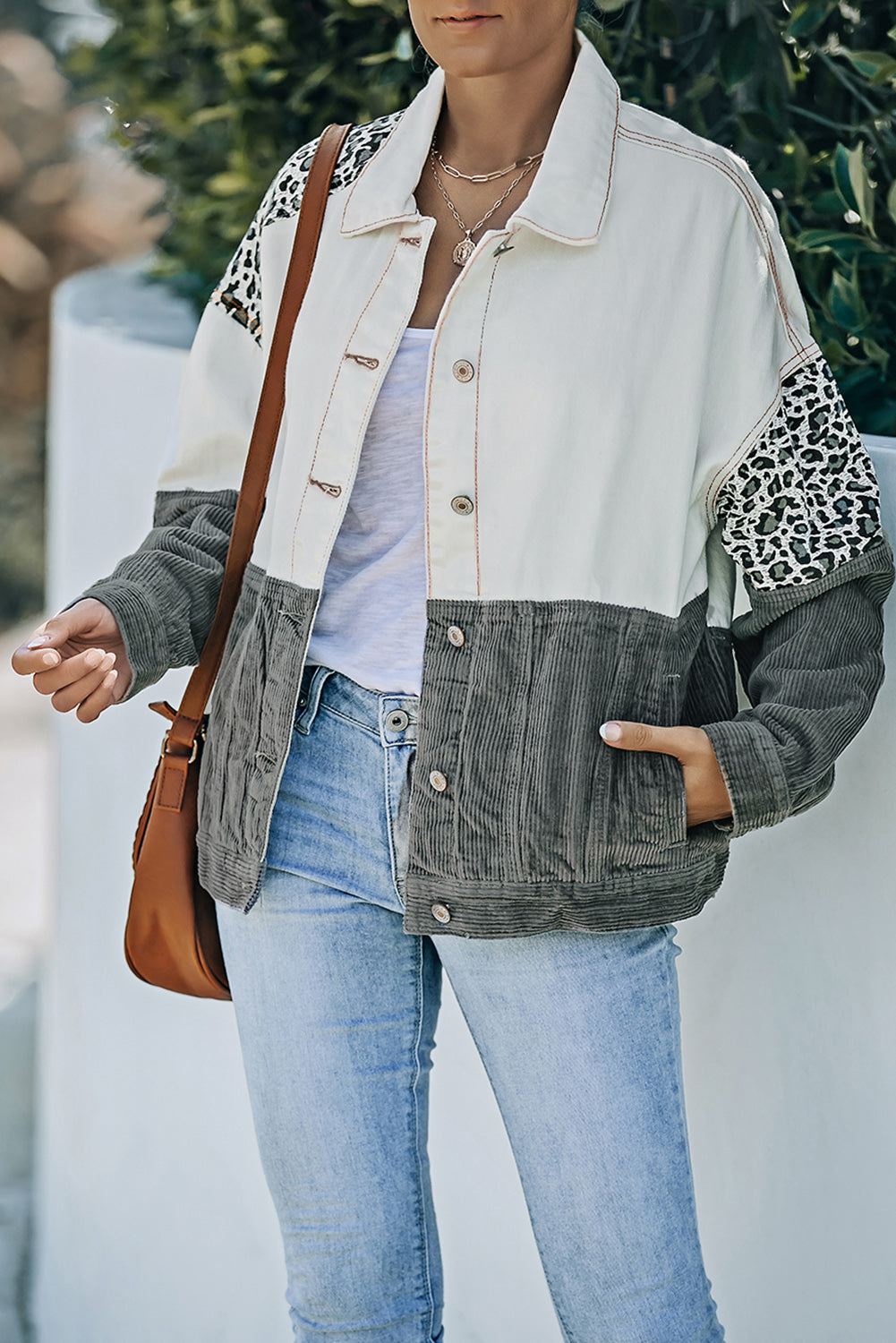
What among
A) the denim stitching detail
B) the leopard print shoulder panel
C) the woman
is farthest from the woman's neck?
the denim stitching detail

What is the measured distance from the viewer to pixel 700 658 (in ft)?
5.49

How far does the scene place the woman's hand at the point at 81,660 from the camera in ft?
5.17

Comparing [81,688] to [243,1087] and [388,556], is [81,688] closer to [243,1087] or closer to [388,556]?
[388,556]

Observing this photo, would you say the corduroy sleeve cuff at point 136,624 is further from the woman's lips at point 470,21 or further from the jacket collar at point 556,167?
the woman's lips at point 470,21

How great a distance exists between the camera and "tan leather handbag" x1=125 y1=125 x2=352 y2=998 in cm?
178

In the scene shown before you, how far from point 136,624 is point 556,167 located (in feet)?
2.12

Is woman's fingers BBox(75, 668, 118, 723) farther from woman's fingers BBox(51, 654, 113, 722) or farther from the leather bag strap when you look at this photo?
the leather bag strap

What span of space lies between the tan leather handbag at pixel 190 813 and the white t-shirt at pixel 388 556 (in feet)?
0.61

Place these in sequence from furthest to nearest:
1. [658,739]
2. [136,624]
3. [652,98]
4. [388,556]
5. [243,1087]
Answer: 1. [243,1087]
2. [652,98]
3. [136,624]
4. [388,556]
5. [658,739]

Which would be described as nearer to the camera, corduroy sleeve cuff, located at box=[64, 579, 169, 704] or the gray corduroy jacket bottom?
the gray corduroy jacket bottom

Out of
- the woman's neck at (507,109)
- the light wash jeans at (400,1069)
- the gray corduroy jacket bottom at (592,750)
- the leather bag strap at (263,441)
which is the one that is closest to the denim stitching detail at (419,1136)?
the light wash jeans at (400,1069)

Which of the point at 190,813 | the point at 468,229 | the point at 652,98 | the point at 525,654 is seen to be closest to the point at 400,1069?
the point at 190,813

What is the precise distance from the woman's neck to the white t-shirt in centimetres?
22

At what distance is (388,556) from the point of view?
1616 mm
